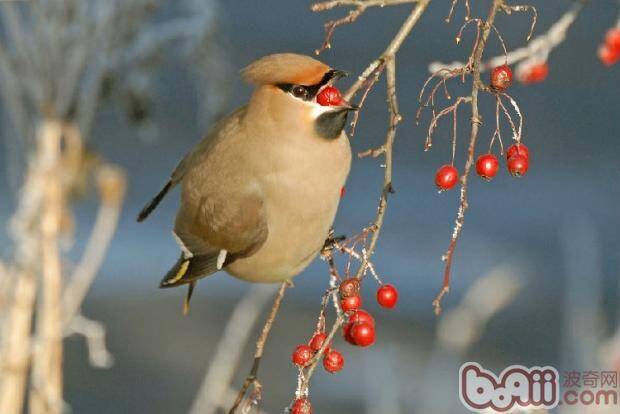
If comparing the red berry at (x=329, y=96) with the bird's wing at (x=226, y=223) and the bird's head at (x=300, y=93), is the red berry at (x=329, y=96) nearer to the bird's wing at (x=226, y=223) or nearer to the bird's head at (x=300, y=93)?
the bird's head at (x=300, y=93)

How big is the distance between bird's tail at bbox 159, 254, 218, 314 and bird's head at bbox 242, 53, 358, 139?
298mm

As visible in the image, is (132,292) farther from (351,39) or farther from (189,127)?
(351,39)

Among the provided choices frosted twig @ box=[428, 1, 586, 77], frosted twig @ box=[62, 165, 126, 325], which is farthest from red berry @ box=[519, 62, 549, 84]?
frosted twig @ box=[62, 165, 126, 325]

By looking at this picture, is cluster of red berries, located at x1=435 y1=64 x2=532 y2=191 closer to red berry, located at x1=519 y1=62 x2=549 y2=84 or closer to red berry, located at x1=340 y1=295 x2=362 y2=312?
red berry, located at x1=519 y1=62 x2=549 y2=84

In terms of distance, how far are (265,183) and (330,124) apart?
190 millimetres

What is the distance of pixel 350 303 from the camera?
1.41 meters

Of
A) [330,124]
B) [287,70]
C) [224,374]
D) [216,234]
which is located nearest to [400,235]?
[224,374]

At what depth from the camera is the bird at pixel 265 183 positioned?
1.75 meters

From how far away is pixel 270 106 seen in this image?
1.77 metres

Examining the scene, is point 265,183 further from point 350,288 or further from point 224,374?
point 224,374

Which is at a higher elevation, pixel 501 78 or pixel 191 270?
pixel 501 78

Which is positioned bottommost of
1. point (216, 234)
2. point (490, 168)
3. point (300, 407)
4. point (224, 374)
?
point (300, 407)

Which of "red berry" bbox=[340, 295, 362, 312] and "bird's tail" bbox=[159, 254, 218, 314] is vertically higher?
"bird's tail" bbox=[159, 254, 218, 314]

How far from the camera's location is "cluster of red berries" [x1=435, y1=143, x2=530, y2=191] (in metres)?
1.44
